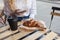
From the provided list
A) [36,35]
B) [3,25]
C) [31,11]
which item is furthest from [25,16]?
[36,35]

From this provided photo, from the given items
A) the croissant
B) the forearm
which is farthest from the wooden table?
the forearm

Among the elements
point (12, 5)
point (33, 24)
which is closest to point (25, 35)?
point (33, 24)

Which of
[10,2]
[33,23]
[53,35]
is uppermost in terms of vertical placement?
[10,2]

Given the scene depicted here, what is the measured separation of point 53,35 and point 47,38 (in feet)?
0.35

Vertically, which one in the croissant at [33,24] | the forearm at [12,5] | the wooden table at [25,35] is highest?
the forearm at [12,5]

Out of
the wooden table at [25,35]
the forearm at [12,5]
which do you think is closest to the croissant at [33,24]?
the wooden table at [25,35]

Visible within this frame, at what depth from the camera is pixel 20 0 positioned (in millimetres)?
1688

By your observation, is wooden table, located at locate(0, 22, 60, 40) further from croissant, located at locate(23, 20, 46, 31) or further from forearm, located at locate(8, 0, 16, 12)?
forearm, located at locate(8, 0, 16, 12)

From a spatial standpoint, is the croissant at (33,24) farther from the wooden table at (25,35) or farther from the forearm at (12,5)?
the forearm at (12,5)

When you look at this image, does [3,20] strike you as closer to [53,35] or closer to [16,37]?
[16,37]

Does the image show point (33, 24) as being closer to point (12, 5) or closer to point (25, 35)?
point (25, 35)

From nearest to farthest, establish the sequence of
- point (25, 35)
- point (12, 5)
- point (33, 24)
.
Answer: point (25, 35)
point (33, 24)
point (12, 5)

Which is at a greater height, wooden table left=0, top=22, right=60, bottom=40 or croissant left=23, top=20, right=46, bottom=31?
croissant left=23, top=20, right=46, bottom=31

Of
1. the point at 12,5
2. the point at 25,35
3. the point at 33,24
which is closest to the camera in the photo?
the point at 25,35
